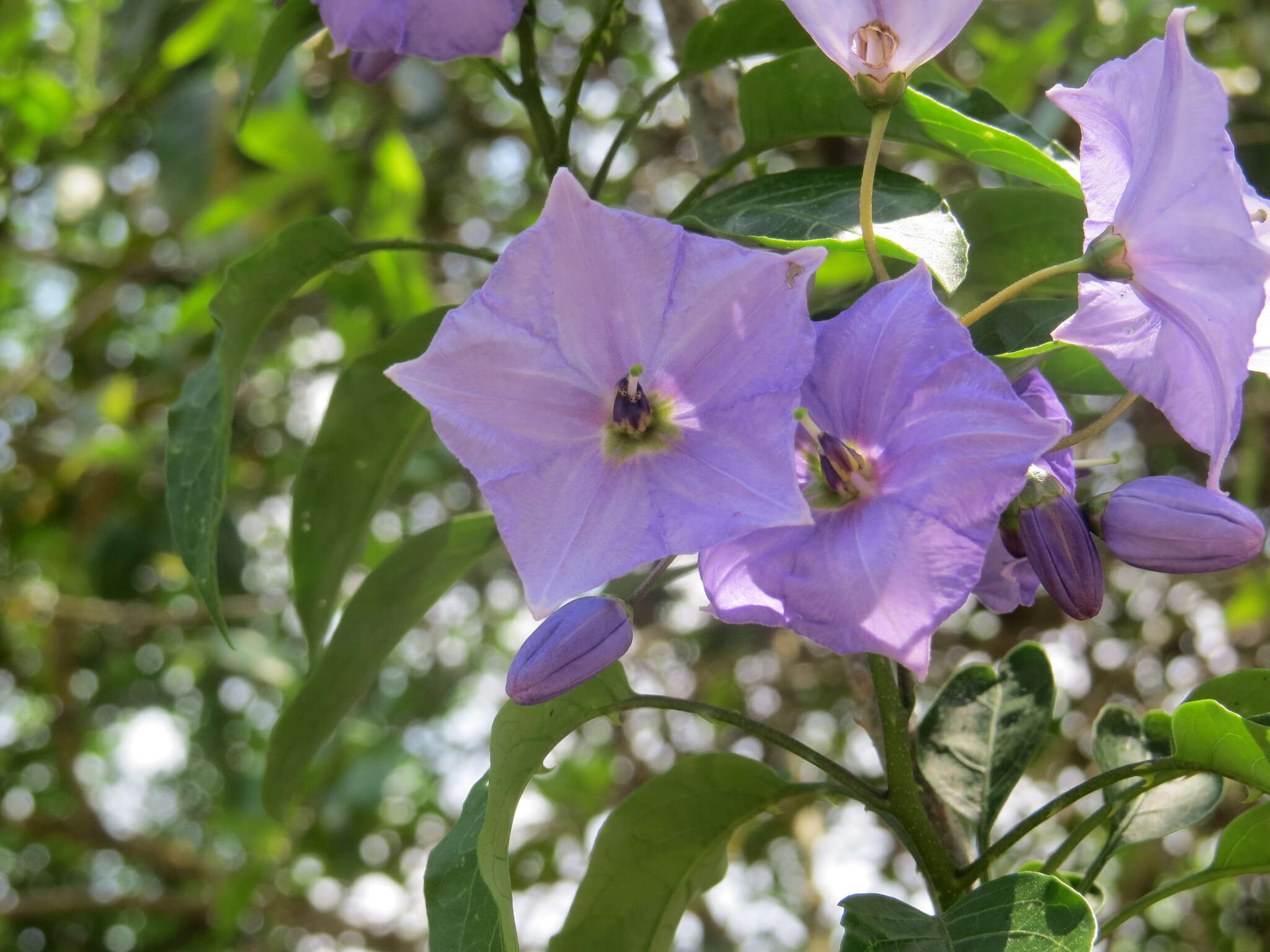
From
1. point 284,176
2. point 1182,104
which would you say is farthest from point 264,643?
point 1182,104

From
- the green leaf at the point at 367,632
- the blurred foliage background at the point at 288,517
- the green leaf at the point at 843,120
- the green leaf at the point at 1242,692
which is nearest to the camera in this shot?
the green leaf at the point at 843,120

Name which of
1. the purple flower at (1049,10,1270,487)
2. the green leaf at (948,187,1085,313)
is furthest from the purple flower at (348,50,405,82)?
the purple flower at (1049,10,1270,487)

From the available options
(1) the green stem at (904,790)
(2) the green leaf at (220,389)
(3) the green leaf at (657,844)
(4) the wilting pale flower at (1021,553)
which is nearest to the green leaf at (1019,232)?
(4) the wilting pale flower at (1021,553)

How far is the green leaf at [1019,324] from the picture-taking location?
1.03 metres

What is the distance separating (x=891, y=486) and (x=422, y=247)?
0.67 metres

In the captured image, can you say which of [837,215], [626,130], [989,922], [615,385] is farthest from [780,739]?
[626,130]

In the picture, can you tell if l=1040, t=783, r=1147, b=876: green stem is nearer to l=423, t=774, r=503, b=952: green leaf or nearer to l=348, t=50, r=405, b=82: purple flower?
l=423, t=774, r=503, b=952: green leaf

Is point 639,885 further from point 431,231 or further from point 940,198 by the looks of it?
point 431,231

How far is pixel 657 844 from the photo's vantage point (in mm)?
1226

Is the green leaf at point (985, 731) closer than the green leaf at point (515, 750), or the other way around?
the green leaf at point (515, 750)

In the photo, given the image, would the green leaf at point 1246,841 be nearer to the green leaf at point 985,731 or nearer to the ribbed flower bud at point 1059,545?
the green leaf at point 985,731

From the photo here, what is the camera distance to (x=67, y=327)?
3.77 metres

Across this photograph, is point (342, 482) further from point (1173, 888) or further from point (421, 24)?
point (1173, 888)

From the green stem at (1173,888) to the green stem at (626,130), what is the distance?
2.79 feet
